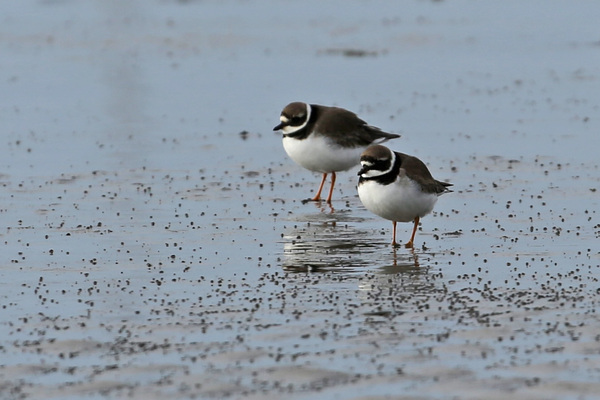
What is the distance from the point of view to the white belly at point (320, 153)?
Answer: 16.8 m

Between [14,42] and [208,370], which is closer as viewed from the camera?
[208,370]

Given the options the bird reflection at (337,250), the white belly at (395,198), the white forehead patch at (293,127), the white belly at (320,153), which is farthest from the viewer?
the white forehead patch at (293,127)

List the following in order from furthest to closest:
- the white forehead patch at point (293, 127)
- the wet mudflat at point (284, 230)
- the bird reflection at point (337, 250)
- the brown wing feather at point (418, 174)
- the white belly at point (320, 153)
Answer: the white forehead patch at point (293, 127) < the white belly at point (320, 153) < the brown wing feather at point (418, 174) < the bird reflection at point (337, 250) < the wet mudflat at point (284, 230)

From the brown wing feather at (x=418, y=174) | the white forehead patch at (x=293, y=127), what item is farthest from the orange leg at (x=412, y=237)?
the white forehead patch at (x=293, y=127)

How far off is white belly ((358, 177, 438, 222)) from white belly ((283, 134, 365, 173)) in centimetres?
338

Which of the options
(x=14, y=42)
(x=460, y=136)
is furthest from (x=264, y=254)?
(x=14, y=42)

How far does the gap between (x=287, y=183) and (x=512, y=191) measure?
3669 mm

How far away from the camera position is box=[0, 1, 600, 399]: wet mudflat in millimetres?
8820

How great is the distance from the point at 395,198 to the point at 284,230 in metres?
1.94

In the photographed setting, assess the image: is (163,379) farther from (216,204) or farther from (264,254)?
(216,204)

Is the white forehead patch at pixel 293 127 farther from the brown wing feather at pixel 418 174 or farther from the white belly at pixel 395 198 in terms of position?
the white belly at pixel 395 198

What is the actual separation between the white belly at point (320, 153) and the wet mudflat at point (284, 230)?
1.73 feet

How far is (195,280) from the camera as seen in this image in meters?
11.8

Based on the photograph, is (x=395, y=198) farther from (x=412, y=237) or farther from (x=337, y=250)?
(x=337, y=250)
